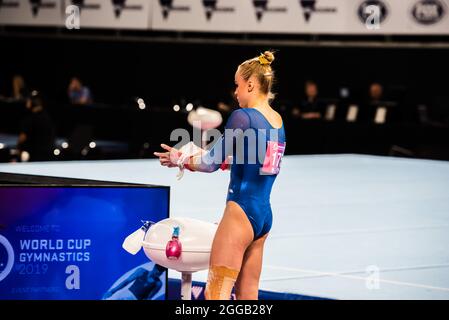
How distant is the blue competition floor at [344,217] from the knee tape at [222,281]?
4.16ft

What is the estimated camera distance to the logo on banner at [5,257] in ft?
14.2

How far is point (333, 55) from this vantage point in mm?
17016

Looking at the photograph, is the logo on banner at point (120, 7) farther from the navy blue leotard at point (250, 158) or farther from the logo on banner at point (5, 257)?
the navy blue leotard at point (250, 158)

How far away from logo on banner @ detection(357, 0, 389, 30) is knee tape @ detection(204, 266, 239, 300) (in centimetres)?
1011

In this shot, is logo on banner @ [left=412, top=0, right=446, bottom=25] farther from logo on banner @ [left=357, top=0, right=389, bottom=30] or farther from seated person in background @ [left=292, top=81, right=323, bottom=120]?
seated person in background @ [left=292, top=81, right=323, bottom=120]

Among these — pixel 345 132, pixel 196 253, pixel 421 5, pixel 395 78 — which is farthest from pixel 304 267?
pixel 395 78

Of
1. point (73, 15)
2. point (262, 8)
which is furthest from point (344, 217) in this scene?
point (73, 15)

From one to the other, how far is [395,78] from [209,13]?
3.98 m

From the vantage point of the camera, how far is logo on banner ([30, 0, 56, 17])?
1552 cm

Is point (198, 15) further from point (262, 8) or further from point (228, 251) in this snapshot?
point (228, 251)

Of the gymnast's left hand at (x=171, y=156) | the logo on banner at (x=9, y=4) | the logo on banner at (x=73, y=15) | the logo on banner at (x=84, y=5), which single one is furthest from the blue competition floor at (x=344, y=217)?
the logo on banner at (x=9, y=4)

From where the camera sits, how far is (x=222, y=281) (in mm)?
3801

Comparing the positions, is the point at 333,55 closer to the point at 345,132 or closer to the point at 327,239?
the point at 345,132

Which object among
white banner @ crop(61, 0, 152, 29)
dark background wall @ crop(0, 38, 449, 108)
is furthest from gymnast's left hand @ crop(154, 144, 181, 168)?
white banner @ crop(61, 0, 152, 29)
